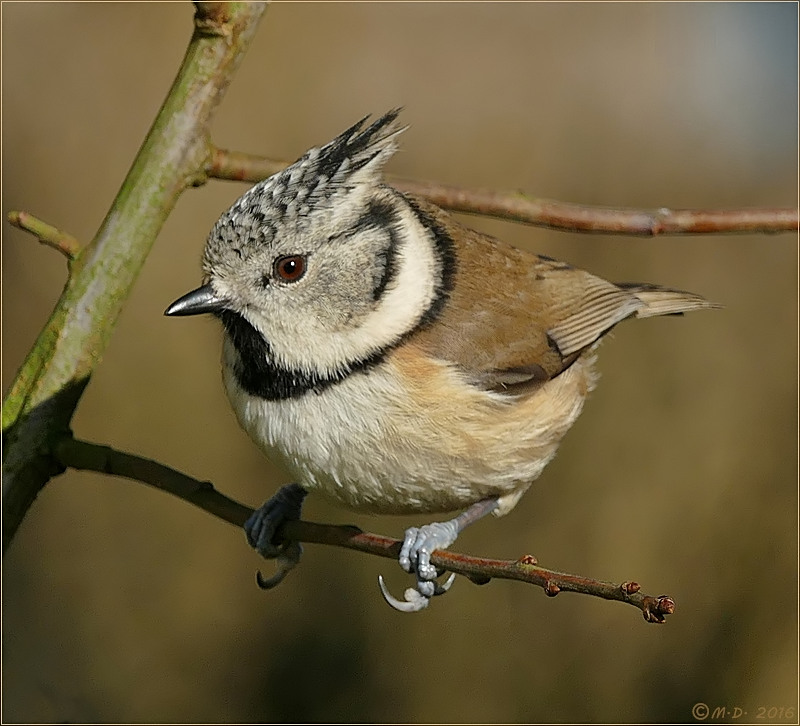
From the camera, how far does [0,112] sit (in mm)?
5930

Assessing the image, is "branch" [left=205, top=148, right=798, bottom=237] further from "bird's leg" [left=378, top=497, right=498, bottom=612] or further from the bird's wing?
"bird's leg" [left=378, top=497, right=498, bottom=612]

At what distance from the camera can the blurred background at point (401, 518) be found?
5.18 meters

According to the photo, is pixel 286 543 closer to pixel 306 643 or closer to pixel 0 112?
pixel 306 643

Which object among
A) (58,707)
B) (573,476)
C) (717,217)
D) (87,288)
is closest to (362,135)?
(87,288)

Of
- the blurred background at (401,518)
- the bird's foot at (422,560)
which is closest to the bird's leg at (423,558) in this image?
the bird's foot at (422,560)

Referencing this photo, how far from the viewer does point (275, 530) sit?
283 centimetres

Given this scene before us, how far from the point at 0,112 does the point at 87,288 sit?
163 inches

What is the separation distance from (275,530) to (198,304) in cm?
77

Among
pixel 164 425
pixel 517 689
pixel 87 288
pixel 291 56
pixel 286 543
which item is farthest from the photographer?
pixel 291 56

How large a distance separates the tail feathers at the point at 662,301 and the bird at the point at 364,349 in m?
0.75

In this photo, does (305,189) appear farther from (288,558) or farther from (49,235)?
(288,558)

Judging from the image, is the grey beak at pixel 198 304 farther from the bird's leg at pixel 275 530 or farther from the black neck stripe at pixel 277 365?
the bird's leg at pixel 275 530

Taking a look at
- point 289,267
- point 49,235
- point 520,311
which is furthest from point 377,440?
point 49,235

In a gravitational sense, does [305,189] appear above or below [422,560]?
above
